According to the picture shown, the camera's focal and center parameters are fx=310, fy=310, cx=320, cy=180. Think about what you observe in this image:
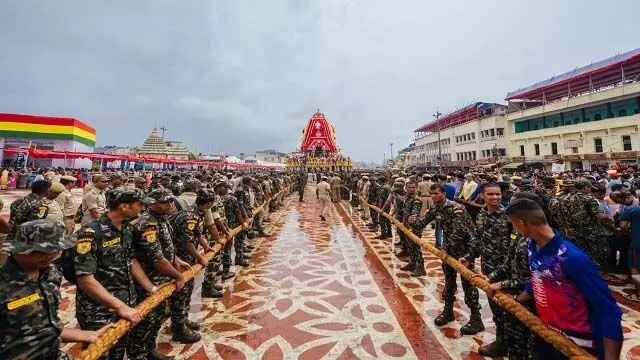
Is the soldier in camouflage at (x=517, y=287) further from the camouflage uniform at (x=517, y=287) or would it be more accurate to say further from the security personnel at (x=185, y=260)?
the security personnel at (x=185, y=260)

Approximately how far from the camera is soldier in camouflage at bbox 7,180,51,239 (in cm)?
431

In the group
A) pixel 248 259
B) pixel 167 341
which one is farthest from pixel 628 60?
pixel 167 341

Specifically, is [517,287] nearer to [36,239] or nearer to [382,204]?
[36,239]

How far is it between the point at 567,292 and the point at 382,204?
7698 millimetres

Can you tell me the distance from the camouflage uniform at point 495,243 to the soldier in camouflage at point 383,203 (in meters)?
5.23

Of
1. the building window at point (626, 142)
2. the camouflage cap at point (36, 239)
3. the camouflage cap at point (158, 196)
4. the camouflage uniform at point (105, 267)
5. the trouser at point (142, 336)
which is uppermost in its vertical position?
the building window at point (626, 142)

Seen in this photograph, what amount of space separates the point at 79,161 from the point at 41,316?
36471 mm

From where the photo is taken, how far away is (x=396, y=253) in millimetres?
7320

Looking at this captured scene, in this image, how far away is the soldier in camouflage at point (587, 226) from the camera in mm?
4777

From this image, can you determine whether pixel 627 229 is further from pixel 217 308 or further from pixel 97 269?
pixel 97 269

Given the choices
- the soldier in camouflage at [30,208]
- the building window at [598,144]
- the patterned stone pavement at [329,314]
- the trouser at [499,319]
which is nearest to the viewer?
the trouser at [499,319]

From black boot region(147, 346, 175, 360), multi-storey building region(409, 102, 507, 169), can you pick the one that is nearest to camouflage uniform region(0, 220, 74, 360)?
black boot region(147, 346, 175, 360)

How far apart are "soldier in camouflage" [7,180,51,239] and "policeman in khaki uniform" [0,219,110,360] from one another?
3547mm

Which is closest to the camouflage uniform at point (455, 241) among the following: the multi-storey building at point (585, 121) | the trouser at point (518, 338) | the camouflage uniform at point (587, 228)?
the trouser at point (518, 338)
